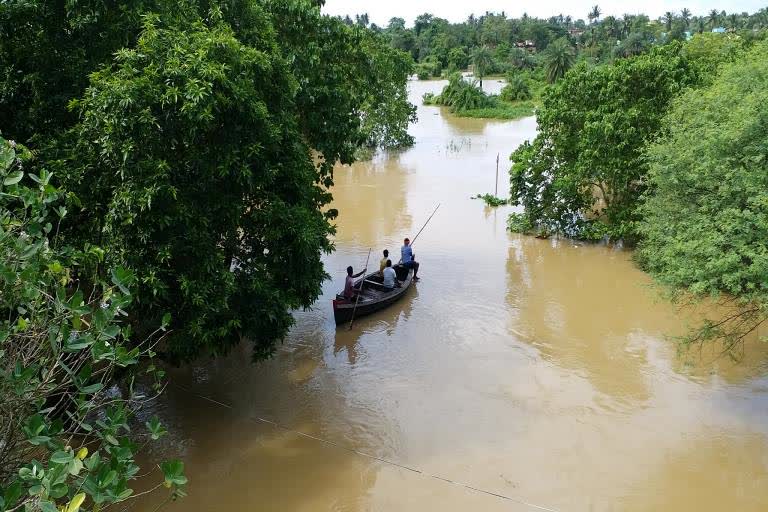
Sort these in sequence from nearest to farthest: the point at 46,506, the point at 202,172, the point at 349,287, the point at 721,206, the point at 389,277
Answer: the point at 46,506
the point at 202,172
the point at 721,206
the point at 349,287
the point at 389,277

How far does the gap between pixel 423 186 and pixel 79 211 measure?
16.3 m

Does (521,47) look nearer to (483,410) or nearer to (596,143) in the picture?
(596,143)

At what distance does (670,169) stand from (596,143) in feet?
18.4

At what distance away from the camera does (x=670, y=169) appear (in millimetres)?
9219

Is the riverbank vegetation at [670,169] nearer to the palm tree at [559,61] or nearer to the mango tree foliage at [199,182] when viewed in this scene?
the mango tree foliage at [199,182]

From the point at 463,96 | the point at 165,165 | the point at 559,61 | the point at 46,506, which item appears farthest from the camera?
the point at 559,61

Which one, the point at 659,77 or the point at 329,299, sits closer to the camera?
the point at 329,299

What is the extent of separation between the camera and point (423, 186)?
73.8 feet

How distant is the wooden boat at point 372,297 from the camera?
11.3 m

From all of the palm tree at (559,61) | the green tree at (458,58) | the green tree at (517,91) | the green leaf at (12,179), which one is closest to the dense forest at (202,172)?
the green leaf at (12,179)

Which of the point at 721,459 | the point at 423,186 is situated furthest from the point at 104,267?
the point at 423,186

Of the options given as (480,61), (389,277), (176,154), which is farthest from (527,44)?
(176,154)

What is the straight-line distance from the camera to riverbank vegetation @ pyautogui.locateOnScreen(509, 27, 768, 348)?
24.1 ft

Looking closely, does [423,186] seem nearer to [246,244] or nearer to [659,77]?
[659,77]
